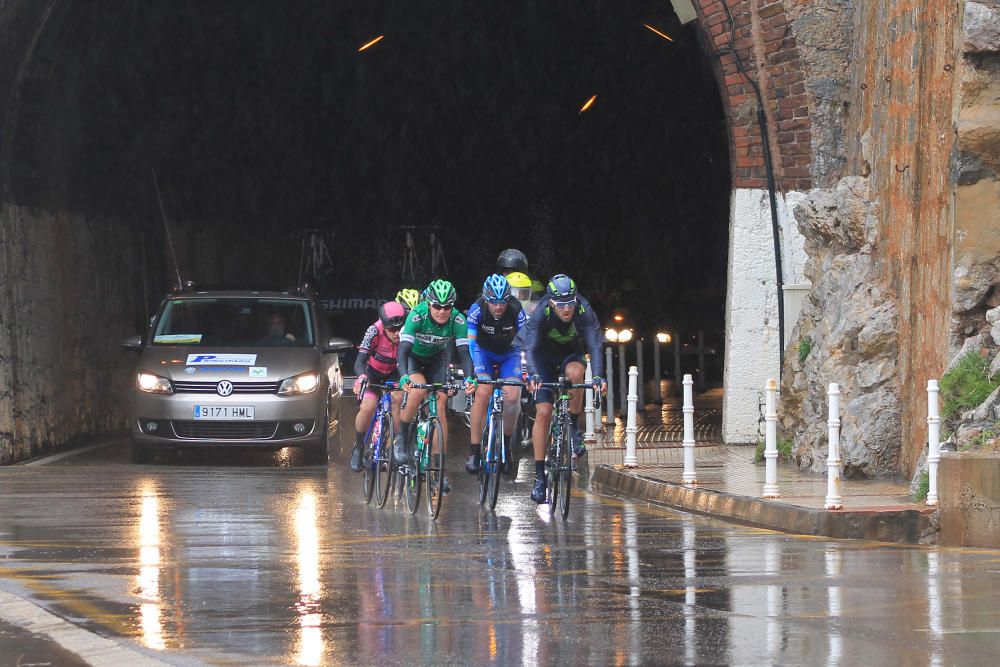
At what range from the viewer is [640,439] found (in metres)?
22.5

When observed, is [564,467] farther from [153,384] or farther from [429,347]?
[153,384]

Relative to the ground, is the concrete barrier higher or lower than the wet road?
higher

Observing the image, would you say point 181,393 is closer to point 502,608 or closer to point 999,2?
point 999,2

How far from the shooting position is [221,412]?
62.4 ft

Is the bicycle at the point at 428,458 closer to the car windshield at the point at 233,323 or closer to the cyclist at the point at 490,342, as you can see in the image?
the cyclist at the point at 490,342

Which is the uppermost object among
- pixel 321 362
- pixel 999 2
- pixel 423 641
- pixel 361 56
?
pixel 361 56

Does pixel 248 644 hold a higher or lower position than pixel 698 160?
lower

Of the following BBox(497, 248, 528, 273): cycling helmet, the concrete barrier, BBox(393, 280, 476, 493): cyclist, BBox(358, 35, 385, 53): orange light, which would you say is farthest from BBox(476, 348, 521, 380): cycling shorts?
BBox(358, 35, 385, 53): orange light

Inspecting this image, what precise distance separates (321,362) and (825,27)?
22.2ft

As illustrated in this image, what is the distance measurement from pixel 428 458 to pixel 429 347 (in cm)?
101

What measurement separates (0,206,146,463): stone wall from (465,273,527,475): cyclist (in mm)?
7637

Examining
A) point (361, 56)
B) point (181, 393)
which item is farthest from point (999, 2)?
point (361, 56)

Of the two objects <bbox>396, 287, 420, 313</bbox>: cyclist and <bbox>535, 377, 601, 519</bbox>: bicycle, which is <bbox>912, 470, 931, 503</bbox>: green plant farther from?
<bbox>396, 287, 420, 313</bbox>: cyclist

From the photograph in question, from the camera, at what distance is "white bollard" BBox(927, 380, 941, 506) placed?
1259 cm
